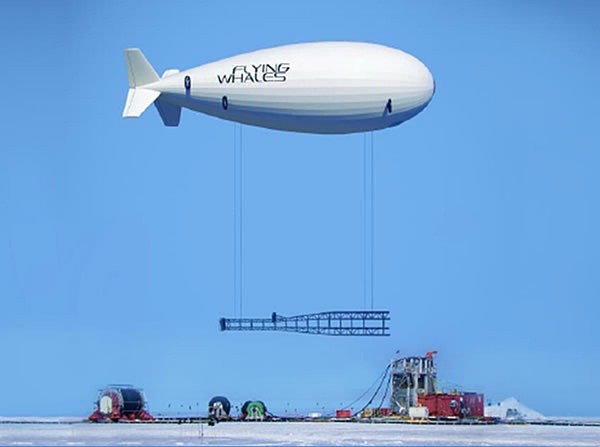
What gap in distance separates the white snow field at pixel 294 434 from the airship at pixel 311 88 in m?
6.81

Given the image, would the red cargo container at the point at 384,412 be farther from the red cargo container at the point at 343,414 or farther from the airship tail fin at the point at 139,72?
the airship tail fin at the point at 139,72

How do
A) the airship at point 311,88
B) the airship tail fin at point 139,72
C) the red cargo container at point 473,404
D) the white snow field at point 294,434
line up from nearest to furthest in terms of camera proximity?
the airship at point 311,88 < the airship tail fin at point 139,72 < the white snow field at point 294,434 < the red cargo container at point 473,404

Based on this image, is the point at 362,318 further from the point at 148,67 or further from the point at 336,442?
the point at 148,67

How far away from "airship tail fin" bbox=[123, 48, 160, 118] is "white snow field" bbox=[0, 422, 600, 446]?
6.59 meters

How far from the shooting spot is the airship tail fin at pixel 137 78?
2780cm

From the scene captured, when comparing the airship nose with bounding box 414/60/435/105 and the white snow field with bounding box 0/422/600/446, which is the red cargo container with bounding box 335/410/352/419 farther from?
the airship nose with bounding box 414/60/435/105

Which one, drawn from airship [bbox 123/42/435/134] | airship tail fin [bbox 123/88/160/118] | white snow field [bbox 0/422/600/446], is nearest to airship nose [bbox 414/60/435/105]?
airship [bbox 123/42/435/134]

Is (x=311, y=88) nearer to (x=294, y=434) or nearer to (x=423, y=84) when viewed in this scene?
(x=423, y=84)

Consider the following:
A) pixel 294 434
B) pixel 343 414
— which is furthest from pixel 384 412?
pixel 294 434

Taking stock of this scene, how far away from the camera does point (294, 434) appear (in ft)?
116

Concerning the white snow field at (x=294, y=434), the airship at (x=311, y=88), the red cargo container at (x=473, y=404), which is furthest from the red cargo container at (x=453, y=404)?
the airship at (x=311, y=88)

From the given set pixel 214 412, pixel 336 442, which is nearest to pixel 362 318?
pixel 336 442

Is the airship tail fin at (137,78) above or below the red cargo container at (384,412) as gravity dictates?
above

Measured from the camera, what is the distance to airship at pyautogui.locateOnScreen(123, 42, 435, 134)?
27141 millimetres
